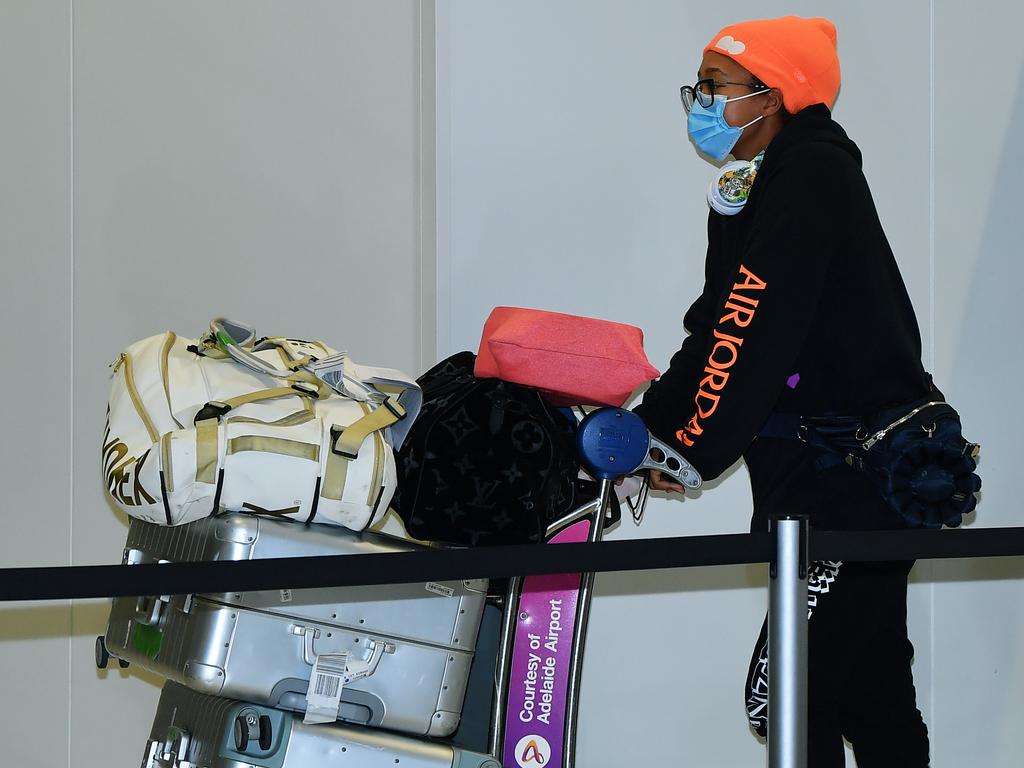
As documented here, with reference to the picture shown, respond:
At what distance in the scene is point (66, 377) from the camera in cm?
278

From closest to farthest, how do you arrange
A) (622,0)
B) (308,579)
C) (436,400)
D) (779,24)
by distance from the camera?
(308,579) < (436,400) < (779,24) < (622,0)

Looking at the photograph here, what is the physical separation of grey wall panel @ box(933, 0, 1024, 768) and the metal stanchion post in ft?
5.65

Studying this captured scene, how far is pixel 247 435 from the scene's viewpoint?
5.50 feet

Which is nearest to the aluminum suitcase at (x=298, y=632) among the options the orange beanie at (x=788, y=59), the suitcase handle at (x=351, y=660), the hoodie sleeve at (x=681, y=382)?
the suitcase handle at (x=351, y=660)

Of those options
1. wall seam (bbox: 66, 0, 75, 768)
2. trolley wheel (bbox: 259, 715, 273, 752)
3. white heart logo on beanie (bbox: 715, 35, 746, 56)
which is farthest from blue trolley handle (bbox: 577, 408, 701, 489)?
wall seam (bbox: 66, 0, 75, 768)

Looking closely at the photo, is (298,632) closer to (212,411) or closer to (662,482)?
(212,411)

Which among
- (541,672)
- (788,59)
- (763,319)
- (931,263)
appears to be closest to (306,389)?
(541,672)

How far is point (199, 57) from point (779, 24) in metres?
1.33

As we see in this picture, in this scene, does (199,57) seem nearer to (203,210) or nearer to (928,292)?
(203,210)

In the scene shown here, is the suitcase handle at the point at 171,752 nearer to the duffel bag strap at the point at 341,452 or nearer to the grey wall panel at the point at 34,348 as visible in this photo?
the duffel bag strap at the point at 341,452

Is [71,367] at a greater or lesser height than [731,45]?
lesser

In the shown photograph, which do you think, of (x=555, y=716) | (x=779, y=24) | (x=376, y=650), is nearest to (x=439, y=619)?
(x=376, y=650)

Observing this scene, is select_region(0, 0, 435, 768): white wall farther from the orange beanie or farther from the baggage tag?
the baggage tag

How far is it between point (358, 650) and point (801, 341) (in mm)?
837
